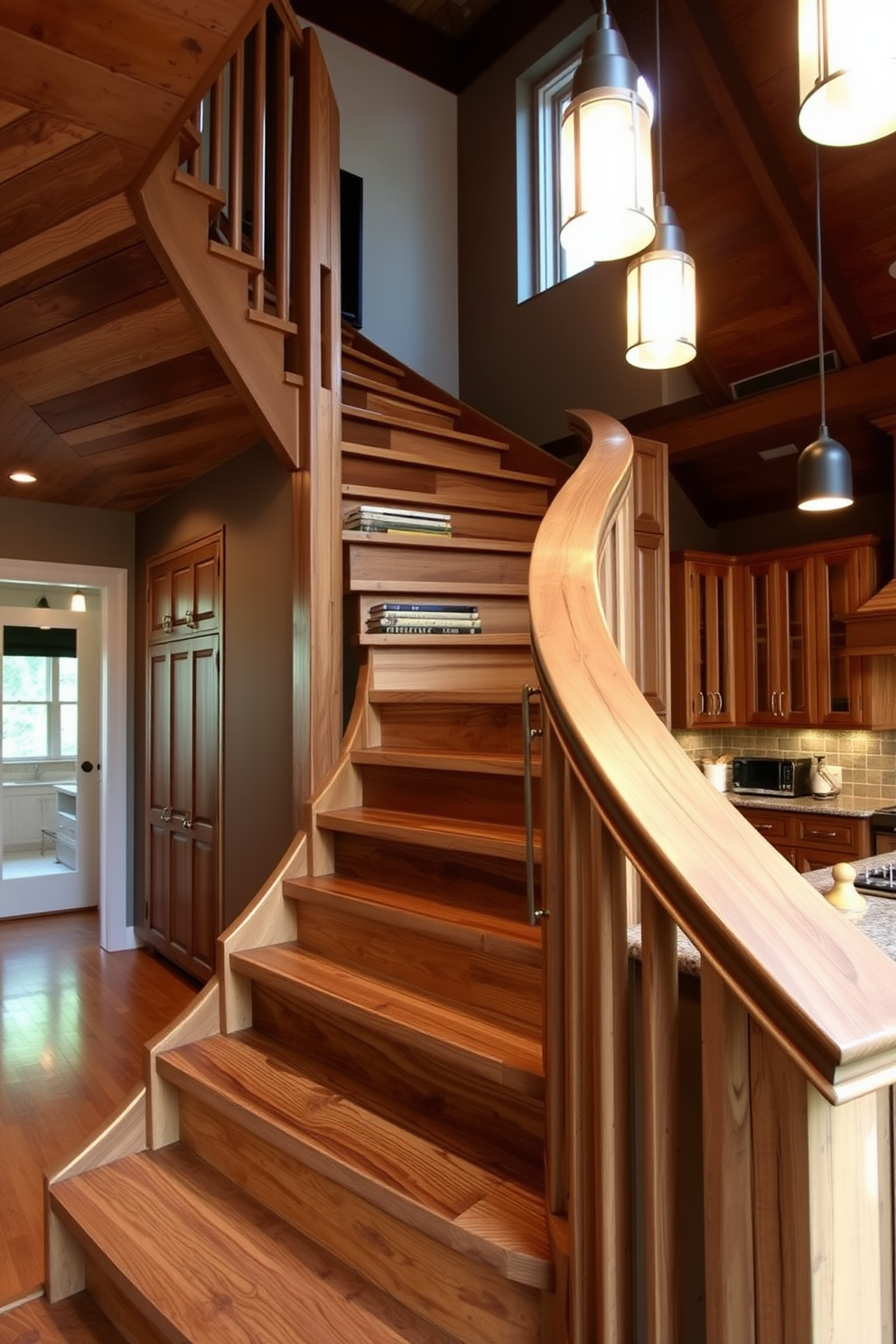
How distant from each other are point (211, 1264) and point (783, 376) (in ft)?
13.6

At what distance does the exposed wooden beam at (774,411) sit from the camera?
12.7 ft

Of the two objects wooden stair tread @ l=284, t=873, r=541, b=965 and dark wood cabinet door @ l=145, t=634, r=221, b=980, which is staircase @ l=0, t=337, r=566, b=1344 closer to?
wooden stair tread @ l=284, t=873, r=541, b=965

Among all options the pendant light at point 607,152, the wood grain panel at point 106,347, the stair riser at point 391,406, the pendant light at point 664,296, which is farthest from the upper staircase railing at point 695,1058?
the stair riser at point 391,406

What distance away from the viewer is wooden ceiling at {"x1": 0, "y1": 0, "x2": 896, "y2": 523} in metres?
2.06

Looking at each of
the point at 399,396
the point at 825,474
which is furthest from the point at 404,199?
the point at 825,474

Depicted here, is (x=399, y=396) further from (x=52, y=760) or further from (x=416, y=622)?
(x=52, y=760)

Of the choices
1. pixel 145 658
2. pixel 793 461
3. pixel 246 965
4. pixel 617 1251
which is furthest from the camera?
pixel 145 658

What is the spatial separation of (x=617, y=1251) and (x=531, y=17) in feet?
20.3

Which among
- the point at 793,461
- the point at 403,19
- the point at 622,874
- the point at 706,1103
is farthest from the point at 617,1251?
the point at 403,19

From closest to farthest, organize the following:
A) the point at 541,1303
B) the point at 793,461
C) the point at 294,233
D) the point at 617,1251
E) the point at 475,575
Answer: the point at 617,1251, the point at 541,1303, the point at 294,233, the point at 475,575, the point at 793,461

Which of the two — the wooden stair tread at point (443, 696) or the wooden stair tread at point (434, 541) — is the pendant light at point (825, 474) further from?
the wooden stair tread at point (434, 541)

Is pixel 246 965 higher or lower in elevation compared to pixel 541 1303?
higher

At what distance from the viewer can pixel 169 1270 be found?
5.33ft

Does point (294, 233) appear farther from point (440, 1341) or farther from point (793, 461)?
point (440, 1341)
